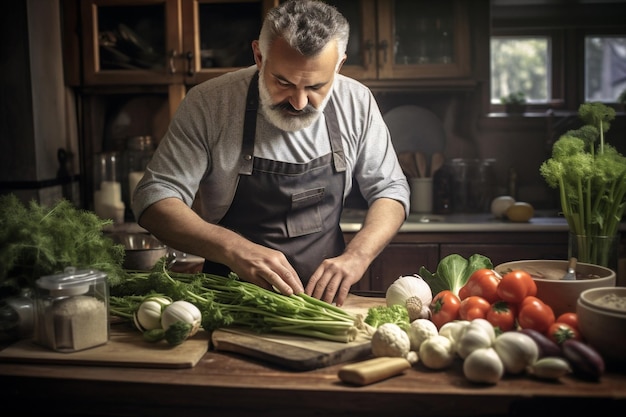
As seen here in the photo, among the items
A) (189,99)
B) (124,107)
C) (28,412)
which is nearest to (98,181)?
(124,107)

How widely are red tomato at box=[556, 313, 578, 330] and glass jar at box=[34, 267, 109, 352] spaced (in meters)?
1.09

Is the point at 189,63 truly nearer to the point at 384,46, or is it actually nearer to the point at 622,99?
the point at 384,46

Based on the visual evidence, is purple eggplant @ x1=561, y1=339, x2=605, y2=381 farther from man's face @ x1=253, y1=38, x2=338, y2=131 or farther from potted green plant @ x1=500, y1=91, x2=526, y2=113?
potted green plant @ x1=500, y1=91, x2=526, y2=113

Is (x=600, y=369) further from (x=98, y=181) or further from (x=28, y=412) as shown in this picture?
(x=98, y=181)

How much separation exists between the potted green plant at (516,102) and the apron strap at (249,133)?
2530 millimetres

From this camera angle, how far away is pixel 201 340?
6.19 feet

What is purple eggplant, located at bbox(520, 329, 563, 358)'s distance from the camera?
5.28ft

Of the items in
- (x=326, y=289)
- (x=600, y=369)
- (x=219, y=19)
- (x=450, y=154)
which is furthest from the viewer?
(x=450, y=154)

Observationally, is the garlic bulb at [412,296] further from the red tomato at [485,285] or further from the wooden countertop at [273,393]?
the wooden countertop at [273,393]

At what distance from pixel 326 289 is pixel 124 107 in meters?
3.14

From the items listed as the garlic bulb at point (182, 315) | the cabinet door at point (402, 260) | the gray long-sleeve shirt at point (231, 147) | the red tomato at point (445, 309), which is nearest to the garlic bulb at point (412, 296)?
the red tomato at point (445, 309)

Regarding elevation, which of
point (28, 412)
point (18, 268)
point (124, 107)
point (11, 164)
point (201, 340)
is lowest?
point (28, 412)

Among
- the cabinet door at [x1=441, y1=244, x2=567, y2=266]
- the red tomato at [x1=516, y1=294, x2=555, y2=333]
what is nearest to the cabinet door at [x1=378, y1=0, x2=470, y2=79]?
the cabinet door at [x1=441, y1=244, x2=567, y2=266]

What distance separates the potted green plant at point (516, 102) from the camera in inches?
186
